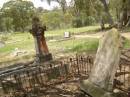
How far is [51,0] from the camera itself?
131 feet

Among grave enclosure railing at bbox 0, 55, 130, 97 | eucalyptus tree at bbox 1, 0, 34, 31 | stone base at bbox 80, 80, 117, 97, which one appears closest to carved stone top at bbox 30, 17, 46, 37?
grave enclosure railing at bbox 0, 55, 130, 97

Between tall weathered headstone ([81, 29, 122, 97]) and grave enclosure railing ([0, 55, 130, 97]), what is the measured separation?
98 centimetres

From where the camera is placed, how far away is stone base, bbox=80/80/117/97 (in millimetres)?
6319

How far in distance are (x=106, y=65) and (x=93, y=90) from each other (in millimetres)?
740

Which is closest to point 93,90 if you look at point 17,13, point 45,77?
point 45,77

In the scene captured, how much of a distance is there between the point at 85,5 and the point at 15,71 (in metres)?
15.2

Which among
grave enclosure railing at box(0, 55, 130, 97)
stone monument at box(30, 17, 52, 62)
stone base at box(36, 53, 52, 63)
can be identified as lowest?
grave enclosure railing at box(0, 55, 130, 97)

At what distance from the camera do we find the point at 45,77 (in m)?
8.99

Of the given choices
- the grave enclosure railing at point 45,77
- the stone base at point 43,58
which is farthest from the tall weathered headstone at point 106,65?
the stone base at point 43,58

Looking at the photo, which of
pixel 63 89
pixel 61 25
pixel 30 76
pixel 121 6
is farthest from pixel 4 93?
pixel 61 25

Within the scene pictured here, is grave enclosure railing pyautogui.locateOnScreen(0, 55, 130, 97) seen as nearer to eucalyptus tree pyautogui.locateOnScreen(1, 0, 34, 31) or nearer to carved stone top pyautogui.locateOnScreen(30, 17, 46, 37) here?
carved stone top pyautogui.locateOnScreen(30, 17, 46, 37)

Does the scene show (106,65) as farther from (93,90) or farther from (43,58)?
(43,58)

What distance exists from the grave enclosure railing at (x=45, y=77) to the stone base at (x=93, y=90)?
94cm

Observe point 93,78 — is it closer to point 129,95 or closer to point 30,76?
point 129,95
